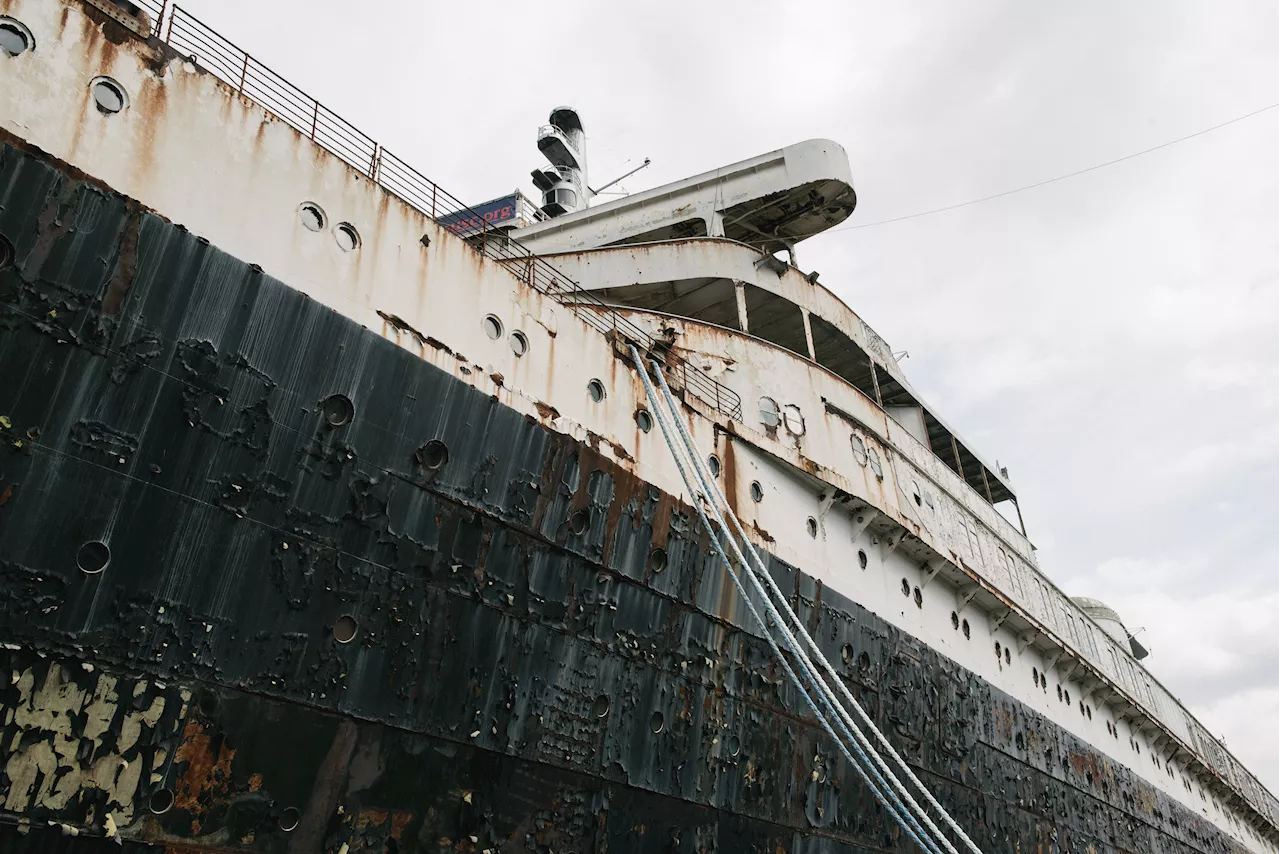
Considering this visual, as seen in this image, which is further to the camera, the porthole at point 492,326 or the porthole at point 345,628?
the porthole at point 492,326

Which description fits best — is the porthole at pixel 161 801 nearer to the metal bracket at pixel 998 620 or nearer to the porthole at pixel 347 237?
the porthole at pixel 347 237

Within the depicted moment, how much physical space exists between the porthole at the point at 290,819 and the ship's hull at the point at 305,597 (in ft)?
0.05

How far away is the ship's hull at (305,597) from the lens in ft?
15.7

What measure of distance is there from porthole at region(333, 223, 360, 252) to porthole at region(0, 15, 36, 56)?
211cm

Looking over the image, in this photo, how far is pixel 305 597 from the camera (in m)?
5.72

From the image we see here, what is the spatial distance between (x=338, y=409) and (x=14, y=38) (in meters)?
2.90

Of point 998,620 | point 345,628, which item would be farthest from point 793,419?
point 345,628

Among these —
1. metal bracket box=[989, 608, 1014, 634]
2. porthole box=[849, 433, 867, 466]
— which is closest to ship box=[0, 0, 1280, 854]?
porthole box=[849, 433, 867, 466]

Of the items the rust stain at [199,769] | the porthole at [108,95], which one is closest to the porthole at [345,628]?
the rust stain at [199,769]

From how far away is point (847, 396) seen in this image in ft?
41.3

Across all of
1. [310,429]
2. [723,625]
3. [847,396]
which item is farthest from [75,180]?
[847,396]

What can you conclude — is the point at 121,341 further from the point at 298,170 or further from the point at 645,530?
the point at 645,530

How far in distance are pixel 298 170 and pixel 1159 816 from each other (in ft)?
78.6

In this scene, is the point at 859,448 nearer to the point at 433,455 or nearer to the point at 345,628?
the point at 433,455
